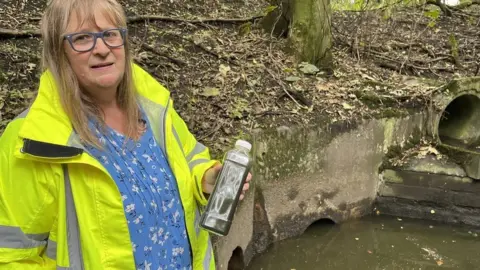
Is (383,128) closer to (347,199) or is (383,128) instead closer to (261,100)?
(347,199)

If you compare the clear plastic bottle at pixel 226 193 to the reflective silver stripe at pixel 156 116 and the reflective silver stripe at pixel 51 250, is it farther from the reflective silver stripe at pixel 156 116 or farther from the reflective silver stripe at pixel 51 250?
the reflective silver stripe at pixel 51 250

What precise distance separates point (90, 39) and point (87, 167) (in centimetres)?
42

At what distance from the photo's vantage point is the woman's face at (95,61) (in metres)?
1.56

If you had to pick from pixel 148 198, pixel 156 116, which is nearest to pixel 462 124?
pixel 156 116

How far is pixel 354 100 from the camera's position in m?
5.89

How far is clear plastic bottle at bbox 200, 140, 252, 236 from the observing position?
5.96 ft

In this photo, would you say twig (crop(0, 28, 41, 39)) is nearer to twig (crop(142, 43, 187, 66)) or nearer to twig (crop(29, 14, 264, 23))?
twig (crop(29, 14, 264, 23))

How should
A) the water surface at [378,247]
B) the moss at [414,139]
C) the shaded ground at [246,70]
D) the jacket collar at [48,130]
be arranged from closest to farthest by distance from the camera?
the jacket collar at [48,130] < the shaded ground at [246,70] < the water surface at [378,247] < the moss at [414,139]

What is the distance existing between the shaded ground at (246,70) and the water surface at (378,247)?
1293 millimetres

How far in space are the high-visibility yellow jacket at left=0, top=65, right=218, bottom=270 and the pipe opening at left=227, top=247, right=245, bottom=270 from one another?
3.00 meters

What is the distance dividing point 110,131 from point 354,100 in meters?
4.64

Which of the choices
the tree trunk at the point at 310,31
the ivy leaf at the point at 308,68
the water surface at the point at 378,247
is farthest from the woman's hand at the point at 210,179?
the tree trunk at the point at 310,31

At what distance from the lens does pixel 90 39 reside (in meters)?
1.57

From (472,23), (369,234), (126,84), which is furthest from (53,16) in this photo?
(472,23)
